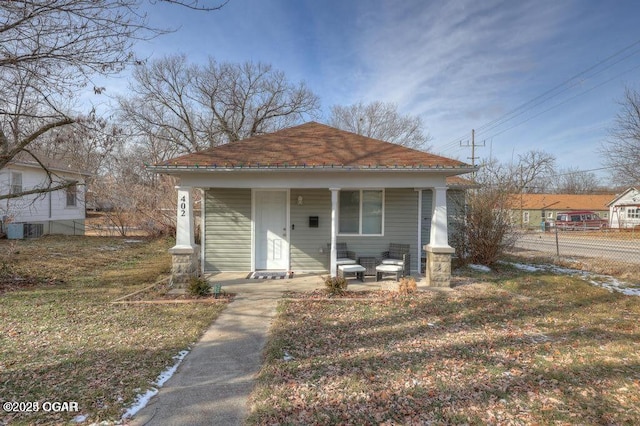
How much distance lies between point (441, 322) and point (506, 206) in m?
5.99

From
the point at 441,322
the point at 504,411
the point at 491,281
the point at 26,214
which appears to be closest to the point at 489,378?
the point at 504,411

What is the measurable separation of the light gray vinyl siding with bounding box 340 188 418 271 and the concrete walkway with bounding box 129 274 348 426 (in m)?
3.39

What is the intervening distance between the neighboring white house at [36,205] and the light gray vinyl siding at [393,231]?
→ 33.7ft

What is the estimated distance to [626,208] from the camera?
32.6 m

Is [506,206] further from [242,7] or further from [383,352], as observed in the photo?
[242,7]

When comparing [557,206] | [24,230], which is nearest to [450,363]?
[24,230]

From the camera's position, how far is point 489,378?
3.32 metres

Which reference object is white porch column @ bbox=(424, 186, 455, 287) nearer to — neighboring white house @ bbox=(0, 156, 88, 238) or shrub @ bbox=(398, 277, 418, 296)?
shrub @ bbox=(398, 277, 418, 296)

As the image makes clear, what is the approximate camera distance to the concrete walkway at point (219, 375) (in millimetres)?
2703

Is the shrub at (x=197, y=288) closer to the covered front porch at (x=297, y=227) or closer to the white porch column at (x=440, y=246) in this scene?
the covered front porch at (x=297, y=227)

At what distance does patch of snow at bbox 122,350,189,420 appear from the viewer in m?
2.73

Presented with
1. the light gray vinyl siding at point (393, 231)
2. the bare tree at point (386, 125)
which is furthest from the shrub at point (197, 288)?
the bare tree at point (386, 125)

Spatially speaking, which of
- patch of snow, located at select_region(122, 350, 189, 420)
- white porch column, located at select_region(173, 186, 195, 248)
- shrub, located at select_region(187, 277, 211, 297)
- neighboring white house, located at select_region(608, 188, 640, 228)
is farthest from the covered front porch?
neighboring white house, located at select_region(608, 188, 640, 228)

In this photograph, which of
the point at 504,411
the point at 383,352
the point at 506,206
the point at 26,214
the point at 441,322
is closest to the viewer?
the point at 504,411
